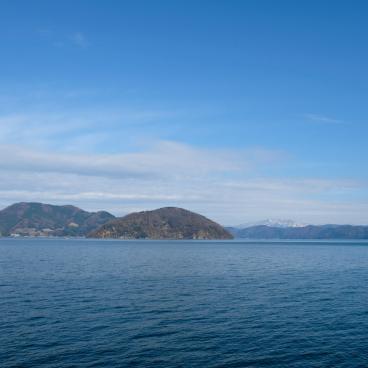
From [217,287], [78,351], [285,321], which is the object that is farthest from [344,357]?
[217,287]

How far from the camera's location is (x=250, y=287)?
96.9m

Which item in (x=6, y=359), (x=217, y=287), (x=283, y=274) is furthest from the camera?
(x=283, y=274)

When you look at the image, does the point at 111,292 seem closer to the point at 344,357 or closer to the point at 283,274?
the point at 344,357

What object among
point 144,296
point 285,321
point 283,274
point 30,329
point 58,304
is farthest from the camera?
point 283,274

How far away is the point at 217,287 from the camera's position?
96438 millimetres

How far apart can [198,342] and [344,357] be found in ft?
58.3

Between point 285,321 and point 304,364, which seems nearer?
point 304,364

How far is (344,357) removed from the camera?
153 feet

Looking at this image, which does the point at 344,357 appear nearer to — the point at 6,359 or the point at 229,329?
the point at 229,329

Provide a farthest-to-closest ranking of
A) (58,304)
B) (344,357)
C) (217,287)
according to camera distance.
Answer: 1. (217,287)
2. (58,304)
3. (344,357)

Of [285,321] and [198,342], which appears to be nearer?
[198,342]

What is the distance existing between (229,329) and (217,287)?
3902cm

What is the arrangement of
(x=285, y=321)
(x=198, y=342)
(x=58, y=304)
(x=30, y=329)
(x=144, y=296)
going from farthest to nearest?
(x=144, y=296)
(x=58, y=304)
(x=285, y=321)
(x=30, y=329)
(x=198, y=342)

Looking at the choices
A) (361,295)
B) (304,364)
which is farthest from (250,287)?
(304,364)
